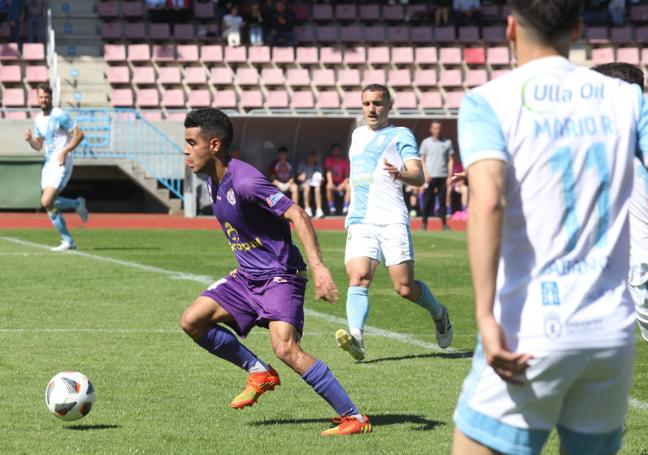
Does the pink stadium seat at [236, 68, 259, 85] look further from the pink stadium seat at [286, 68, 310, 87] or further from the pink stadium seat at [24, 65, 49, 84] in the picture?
the pink stadium seat at [24, 65, 49, 84]

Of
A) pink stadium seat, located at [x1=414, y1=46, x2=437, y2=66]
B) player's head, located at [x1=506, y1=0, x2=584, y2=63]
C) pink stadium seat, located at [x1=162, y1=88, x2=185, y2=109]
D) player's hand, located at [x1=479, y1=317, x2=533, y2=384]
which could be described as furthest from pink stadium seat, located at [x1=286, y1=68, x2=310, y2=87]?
player's hand, located at [x1=479, y1=317, x2=533, y2=384]

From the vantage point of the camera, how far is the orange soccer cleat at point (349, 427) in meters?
5.89

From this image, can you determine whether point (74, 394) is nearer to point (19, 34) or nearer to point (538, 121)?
→ point (538, 121)

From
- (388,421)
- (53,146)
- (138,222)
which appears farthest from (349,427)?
(138,222)

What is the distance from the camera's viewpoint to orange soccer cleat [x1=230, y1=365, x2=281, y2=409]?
6.35 m

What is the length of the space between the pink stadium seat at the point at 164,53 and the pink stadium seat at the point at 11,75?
10.6 feet

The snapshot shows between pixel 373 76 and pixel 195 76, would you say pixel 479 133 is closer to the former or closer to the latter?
pixel 195 76

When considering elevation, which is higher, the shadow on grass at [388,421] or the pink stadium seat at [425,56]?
the pink stadium seat at [425,56]

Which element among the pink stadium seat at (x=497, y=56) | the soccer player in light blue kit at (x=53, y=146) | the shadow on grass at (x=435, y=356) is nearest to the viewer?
the shadow on grass at (x=435, y=356)

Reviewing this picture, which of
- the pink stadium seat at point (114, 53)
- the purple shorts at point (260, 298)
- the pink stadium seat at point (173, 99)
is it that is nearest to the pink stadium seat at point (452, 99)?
the pink stadium seat at point (173, 99)

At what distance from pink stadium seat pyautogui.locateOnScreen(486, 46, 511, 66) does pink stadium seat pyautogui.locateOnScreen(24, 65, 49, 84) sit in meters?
11.0

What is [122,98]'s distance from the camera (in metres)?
28.0

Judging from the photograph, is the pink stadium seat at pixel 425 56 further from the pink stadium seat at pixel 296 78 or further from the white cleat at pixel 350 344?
the white cleat at pixel 350 344

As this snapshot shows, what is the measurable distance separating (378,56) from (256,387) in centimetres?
2478
